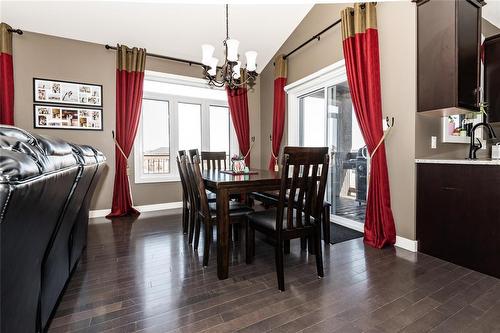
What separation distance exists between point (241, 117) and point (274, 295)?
3.75m

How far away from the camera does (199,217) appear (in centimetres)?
243

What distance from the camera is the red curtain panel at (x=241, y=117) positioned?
4.93 metres

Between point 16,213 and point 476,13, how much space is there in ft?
11.9

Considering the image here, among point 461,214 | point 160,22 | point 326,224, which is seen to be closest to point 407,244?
point 461,214

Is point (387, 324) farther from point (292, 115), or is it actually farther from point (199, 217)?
point (292, 115)

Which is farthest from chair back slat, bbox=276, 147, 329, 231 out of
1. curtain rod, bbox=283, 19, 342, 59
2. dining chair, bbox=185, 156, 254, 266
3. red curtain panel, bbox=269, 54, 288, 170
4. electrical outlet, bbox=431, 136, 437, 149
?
red curtain panel, bbox=269, 54, 288, 170

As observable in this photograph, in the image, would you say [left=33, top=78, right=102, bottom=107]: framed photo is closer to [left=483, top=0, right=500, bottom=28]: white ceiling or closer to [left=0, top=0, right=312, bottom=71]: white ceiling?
[left=0, top=0, right=312, bottom=71]: white ceiling

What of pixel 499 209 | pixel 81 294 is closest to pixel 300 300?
pixel 81 294

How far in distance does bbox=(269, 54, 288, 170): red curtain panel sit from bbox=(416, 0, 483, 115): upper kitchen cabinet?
2.27 metres

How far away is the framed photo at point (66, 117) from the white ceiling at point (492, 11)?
16.8 ft

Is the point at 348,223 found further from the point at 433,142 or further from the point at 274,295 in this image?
the point at 274,295

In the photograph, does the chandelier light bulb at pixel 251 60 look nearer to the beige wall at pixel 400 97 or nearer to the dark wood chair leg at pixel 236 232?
the beige wall at pixel 400 97

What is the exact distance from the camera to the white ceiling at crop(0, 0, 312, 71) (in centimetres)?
335

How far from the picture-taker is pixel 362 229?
3172 mm
